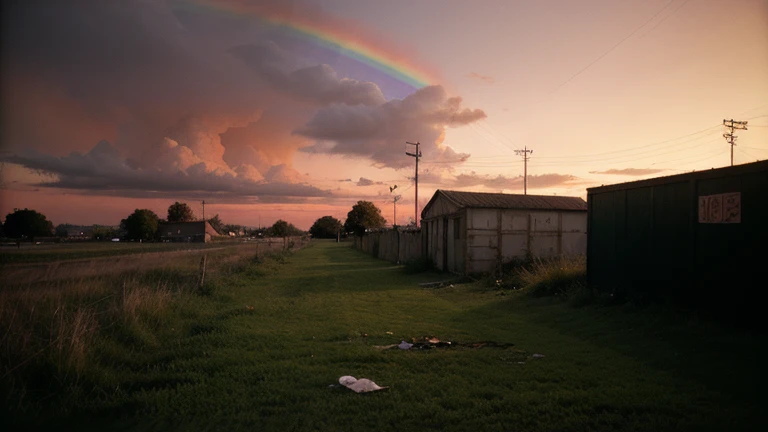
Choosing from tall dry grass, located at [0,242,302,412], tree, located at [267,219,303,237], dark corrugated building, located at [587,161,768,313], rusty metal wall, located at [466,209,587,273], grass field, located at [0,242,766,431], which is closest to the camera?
grass field, located at [0,242,766,431]

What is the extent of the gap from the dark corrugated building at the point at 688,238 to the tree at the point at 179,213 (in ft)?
449

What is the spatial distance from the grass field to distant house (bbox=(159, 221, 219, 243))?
325 ft

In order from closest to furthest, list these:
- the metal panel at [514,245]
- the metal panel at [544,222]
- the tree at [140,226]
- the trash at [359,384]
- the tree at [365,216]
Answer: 1. the trash at [359,384]
2. the metal panel at [514,245]
3. the metal panel at [544,222]
4. the tree at [365,216]
5. the tree at [140,226]

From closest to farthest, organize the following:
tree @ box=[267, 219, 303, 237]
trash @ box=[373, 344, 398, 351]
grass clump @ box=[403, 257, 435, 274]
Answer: trash @ box=[373, 344, 398, 351] < grass clump @ box=[403, 257, 435, 274] < tree @ box=[267, 219, 303, 237]

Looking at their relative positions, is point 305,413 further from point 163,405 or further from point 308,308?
point 308,308

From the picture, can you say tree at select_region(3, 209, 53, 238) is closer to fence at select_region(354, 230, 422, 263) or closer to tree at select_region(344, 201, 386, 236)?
fence at select_region(354, 230, 422, 263)

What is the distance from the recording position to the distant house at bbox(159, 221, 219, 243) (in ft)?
330

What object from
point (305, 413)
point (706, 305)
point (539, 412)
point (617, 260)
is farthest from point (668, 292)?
point (305, 413)

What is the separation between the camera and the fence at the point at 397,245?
26219 mm

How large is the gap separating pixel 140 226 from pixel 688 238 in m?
111

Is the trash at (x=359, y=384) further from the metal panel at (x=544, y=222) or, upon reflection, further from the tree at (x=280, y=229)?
the tree at (x=280, y=229)

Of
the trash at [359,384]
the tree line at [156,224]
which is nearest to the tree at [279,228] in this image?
the tree line at [156,224]

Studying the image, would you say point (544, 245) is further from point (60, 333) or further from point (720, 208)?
point (60, 333)

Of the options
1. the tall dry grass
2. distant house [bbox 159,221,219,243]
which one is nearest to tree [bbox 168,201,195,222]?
distant house [bbox 159,221,219,243]
